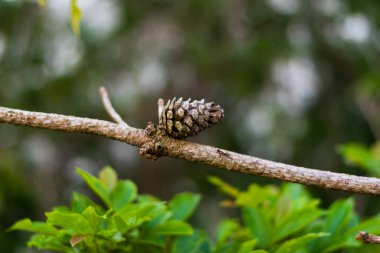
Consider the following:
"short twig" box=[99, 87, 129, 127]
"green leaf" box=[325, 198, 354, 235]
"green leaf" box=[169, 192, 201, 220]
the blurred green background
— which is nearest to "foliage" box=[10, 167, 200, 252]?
"green leaf" box=[169, 192, 201, 220]

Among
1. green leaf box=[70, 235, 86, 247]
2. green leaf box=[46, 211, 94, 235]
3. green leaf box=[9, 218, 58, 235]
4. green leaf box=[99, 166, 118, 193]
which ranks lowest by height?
green leaf box=[70, 235, 86, 247]

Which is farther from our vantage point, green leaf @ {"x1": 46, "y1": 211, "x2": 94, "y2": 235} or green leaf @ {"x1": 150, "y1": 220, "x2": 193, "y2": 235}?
green leaf @ {"x1": 150, "y1": 220, "x2": 193, "y2": 235}

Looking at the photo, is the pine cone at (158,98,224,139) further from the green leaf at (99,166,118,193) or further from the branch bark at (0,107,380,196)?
the green leaf at (99,166,118,193)

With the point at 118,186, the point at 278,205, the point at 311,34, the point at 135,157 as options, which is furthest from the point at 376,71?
the point at 118,186

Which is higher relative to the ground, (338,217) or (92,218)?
(338,217)

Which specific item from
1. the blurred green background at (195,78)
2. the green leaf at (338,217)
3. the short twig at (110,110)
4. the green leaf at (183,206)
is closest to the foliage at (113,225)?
the green leaf at (183,206)

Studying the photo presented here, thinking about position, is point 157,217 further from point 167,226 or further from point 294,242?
point 294,242

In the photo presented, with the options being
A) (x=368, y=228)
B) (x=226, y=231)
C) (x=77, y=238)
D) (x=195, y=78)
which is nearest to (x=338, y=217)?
(x=368, y=228)
